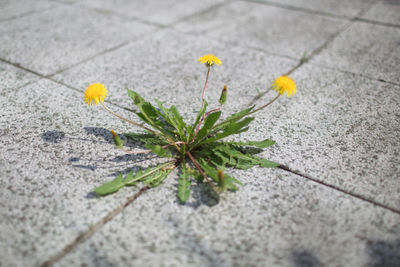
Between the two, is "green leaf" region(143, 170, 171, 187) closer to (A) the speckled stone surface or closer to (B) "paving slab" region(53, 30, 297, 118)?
(A) the speckled stone surface

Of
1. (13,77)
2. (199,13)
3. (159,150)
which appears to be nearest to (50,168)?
(159,150)

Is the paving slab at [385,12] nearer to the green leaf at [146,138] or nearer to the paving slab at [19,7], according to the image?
the green leaf at [146,138]

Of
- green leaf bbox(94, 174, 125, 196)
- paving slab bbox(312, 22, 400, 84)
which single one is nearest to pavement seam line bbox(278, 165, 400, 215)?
green leaf bbox(94, 174, 125, 196)

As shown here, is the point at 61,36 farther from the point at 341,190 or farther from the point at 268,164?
the point at 341,190

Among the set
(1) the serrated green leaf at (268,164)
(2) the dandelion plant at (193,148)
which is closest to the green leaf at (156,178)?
(2) the dandelion plant at (193,148)

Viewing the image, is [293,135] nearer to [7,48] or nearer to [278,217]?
[278,217]

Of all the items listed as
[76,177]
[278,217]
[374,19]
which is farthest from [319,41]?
[76,177]
